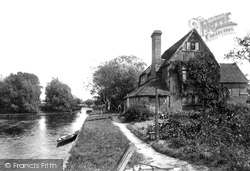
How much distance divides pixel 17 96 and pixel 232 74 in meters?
69.3

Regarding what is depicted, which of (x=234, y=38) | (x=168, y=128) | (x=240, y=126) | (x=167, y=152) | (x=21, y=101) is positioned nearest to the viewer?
(x=167, y=152)

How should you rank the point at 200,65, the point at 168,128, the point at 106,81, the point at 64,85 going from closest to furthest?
the point at 168,128 → the point at 200,65 → the point at 106,81 → the point at 64,85

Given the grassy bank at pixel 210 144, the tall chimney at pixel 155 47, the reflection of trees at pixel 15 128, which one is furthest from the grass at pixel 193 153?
Answer: the reflection of trees at pixel 15 128

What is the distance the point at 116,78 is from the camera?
47.3 meters

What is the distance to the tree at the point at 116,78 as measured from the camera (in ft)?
A: 155

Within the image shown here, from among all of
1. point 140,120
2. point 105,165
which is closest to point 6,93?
point 140,120

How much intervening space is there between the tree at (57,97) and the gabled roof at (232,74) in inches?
2569

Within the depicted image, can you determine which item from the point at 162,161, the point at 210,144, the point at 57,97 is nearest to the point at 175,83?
the point at 210,144

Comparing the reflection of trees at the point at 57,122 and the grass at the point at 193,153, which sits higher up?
the grass at the point at 193,153

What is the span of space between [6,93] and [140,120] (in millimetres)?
68505

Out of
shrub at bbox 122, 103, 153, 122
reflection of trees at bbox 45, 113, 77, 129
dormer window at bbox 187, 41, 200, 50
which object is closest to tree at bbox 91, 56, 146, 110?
reflection of trees at bbox 45, 113, 77, 129

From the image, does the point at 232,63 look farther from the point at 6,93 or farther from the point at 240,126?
the point at 6,93

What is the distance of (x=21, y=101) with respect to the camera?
76.1 meters

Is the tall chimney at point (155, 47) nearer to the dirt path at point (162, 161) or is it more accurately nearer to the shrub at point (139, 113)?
the shrub at point (139, 113)
